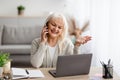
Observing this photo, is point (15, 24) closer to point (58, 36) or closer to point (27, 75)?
point (58, 36)

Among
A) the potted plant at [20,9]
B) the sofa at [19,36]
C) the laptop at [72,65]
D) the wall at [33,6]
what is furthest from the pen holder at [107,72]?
the potted plant at [20,9]

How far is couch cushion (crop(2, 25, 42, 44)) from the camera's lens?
14.9 feet

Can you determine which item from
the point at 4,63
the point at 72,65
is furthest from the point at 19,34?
the point at 72,65

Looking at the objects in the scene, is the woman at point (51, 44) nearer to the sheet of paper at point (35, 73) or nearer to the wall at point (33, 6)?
the sheet of paper at point (35, 73)

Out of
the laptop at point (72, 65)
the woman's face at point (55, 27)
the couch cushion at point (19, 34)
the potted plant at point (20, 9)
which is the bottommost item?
the laptop at point (72, 65)

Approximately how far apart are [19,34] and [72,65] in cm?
290

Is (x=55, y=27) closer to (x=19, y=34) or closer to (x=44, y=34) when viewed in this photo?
(x=44, y=34)

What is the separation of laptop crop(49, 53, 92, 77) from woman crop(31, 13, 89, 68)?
15.2 inches

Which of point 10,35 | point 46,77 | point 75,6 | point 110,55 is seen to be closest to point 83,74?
point 46,77

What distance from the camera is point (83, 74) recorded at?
1.87 metres

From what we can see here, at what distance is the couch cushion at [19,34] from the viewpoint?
4535 millimetres

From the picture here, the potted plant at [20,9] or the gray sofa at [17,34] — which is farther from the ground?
the potted plant at [20,9]

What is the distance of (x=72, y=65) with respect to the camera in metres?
1.80

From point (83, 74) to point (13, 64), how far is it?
242cm
